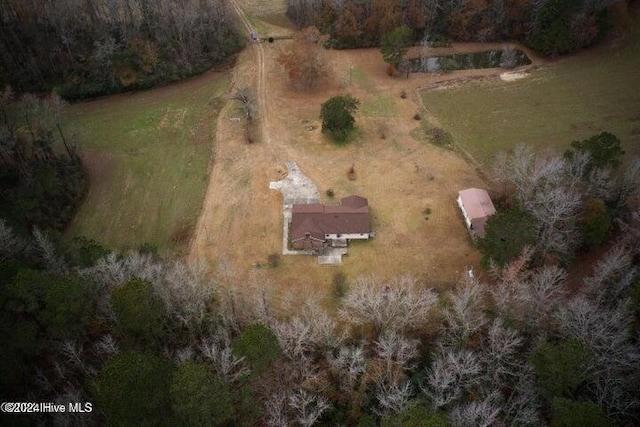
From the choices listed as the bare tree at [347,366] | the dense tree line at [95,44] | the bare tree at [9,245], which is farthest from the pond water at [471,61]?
the bare tree at [9,245]

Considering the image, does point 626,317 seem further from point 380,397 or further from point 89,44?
point 89,44

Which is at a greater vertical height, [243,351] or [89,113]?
[243,351]

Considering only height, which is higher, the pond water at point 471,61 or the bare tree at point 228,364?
the bare tree at point 228,364

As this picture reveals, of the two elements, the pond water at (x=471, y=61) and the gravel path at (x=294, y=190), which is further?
the pond water at (x=471, y=61)

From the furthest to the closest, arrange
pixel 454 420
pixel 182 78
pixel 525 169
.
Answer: pixel 182 78 < pixel 525 169 < pixel 454 420

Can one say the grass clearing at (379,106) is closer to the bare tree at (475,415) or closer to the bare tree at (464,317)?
the bare tree at (464,317)

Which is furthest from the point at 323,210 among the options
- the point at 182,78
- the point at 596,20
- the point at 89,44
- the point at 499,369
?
the point at 596,20

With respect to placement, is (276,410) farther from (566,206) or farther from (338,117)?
(338,117)
